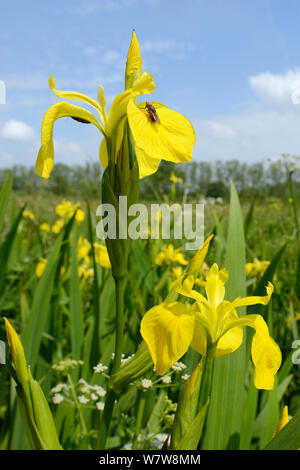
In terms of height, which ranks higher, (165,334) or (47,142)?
(47,142)

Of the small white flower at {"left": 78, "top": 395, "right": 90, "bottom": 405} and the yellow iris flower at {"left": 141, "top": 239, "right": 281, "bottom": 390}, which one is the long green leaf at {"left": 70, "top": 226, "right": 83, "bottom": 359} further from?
the yellow iris flower at {"left": 141, "top": 239, "right": 281, "bottom": 390}

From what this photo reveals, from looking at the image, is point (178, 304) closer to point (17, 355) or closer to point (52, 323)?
point (17, 355)

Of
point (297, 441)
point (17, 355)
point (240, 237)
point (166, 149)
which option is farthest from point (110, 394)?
point (240, 237)

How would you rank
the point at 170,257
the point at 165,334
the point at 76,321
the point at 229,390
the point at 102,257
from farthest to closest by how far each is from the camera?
the point at 170,257 → the point at 102,257 → the point at 76,321 → the point at 229,390 → the point at 165,334

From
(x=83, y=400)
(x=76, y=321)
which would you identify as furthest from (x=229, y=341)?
(x=76, y=321)

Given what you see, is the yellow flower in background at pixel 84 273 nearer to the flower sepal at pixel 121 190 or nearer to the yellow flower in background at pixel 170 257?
the yellow flower in background at pixel 170 257

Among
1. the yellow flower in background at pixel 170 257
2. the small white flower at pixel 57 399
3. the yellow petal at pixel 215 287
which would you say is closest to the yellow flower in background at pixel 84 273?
Answer: the yellow flower in background at pixel 170 257

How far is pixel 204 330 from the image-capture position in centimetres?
61

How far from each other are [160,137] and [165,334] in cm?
27

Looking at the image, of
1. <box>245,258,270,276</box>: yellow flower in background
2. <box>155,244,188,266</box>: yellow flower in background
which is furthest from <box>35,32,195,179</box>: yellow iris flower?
<box>245,258,270,276</box>: yellow flower in background

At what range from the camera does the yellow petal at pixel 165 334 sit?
0.49 meters

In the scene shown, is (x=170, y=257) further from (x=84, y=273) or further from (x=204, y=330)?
(x=204, y=330)

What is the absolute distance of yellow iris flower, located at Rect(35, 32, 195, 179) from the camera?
21.5 inches

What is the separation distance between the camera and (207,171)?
29.0 m
